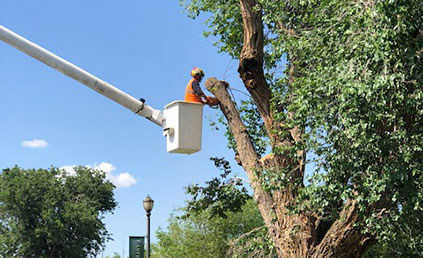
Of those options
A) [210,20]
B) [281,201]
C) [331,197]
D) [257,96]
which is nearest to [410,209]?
[331,197]

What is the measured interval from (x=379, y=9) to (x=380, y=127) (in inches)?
78.6

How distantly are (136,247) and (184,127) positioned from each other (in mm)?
12708

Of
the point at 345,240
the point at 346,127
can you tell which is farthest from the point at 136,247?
the point at 346,127

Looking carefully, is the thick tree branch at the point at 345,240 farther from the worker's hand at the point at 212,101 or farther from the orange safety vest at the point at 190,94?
the orange safety vest at the point at 190,94

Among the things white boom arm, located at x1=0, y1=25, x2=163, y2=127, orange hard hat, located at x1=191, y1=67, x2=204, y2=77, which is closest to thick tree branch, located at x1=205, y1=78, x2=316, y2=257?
orange hard hat, located at x1=191, y1=67, x2=204, y2=77

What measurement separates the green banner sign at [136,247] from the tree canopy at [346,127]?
15.5ft

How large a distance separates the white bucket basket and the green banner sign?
40.4 ft

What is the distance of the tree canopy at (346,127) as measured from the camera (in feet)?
29.0

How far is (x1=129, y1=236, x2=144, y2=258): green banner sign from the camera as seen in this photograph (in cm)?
1669

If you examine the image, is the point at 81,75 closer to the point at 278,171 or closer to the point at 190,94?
the point at 190,94

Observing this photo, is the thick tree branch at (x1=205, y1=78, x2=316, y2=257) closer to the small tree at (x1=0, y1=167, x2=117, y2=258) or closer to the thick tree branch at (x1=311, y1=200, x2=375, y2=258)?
the thick tree branch at (x1=311, y1=200, x2=375, y2=258)

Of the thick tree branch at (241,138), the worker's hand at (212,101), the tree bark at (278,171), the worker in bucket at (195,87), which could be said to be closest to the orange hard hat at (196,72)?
the worker in bucket at (195,87)

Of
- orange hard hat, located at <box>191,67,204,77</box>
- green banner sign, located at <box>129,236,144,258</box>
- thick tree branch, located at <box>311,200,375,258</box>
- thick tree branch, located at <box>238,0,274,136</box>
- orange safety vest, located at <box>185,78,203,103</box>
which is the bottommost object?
thick tree branch, located at <box>311,200,375,258</box>

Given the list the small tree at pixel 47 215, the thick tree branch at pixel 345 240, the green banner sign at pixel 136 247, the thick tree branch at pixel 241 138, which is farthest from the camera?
the small tree at pixel 47 215
